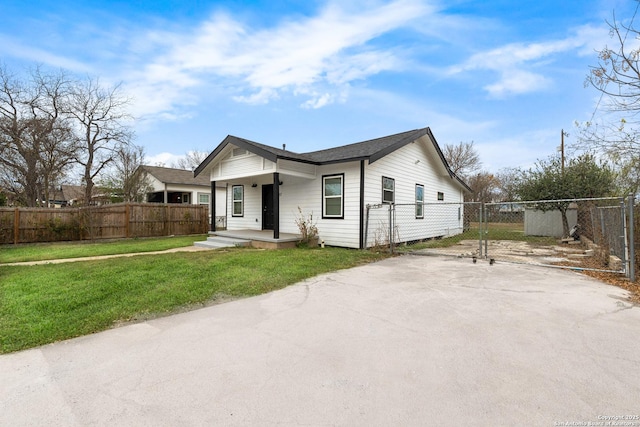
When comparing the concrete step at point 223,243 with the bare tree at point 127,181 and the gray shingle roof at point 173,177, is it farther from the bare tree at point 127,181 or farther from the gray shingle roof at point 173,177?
the bare tree at point 127,181

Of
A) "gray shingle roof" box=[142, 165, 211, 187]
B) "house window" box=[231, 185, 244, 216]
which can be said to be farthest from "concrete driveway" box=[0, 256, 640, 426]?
"gray shingle roof" box=[142, 165, 211, 187]

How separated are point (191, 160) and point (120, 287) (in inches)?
1539

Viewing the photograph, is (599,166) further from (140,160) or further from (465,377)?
(140,160)

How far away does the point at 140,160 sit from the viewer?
1003 inches

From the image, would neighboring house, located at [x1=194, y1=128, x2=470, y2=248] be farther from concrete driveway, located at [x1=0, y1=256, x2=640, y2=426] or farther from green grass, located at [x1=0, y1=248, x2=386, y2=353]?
concrete driveway, located at [x1=0, y1=256, x2=640, y2=426]

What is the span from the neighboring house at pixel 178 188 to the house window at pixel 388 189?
568 inches

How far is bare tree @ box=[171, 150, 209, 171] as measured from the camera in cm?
3975

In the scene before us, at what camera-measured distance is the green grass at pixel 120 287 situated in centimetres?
347

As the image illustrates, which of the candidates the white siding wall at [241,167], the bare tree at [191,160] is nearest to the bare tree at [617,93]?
the white siding wall at [241,167]

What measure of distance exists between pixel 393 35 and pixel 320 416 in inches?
438

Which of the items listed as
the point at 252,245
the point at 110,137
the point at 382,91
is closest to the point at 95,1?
the point at 252,245

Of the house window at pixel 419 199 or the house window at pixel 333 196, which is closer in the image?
the house window at pixel 333 196

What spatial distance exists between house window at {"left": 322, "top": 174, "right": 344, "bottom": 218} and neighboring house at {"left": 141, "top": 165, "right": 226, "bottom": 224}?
1340cm

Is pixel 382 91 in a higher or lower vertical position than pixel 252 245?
higher
